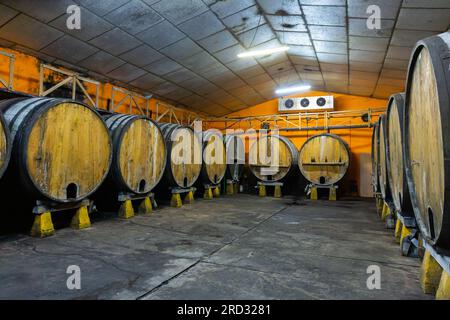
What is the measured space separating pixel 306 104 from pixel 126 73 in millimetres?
6584

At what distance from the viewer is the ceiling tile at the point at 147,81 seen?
7871mm

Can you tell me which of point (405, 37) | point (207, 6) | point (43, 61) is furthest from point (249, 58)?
point (43, 61)

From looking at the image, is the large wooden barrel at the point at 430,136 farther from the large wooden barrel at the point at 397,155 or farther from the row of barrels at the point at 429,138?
the large wooden barrel at the point at 397,155

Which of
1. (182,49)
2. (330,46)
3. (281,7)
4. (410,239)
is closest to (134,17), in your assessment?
(182,49)

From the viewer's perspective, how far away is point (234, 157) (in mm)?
9602

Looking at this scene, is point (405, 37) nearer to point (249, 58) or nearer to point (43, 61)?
point (249, 58)

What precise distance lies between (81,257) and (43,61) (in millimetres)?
5198

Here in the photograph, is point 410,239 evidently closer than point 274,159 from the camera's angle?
A: Yes

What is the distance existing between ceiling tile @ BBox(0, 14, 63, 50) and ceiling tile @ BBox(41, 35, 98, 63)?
126mm

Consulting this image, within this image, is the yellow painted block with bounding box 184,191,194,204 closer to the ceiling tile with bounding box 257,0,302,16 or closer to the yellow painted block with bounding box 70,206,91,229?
the yellow painted block with bounding box 70,206,91,229

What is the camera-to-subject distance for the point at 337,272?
2.48 m

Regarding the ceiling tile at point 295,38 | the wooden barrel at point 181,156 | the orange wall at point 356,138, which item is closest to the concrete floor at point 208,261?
the wooden barrel at point 181,156

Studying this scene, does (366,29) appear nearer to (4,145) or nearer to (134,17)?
(134,17)

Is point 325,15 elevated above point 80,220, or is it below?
above
